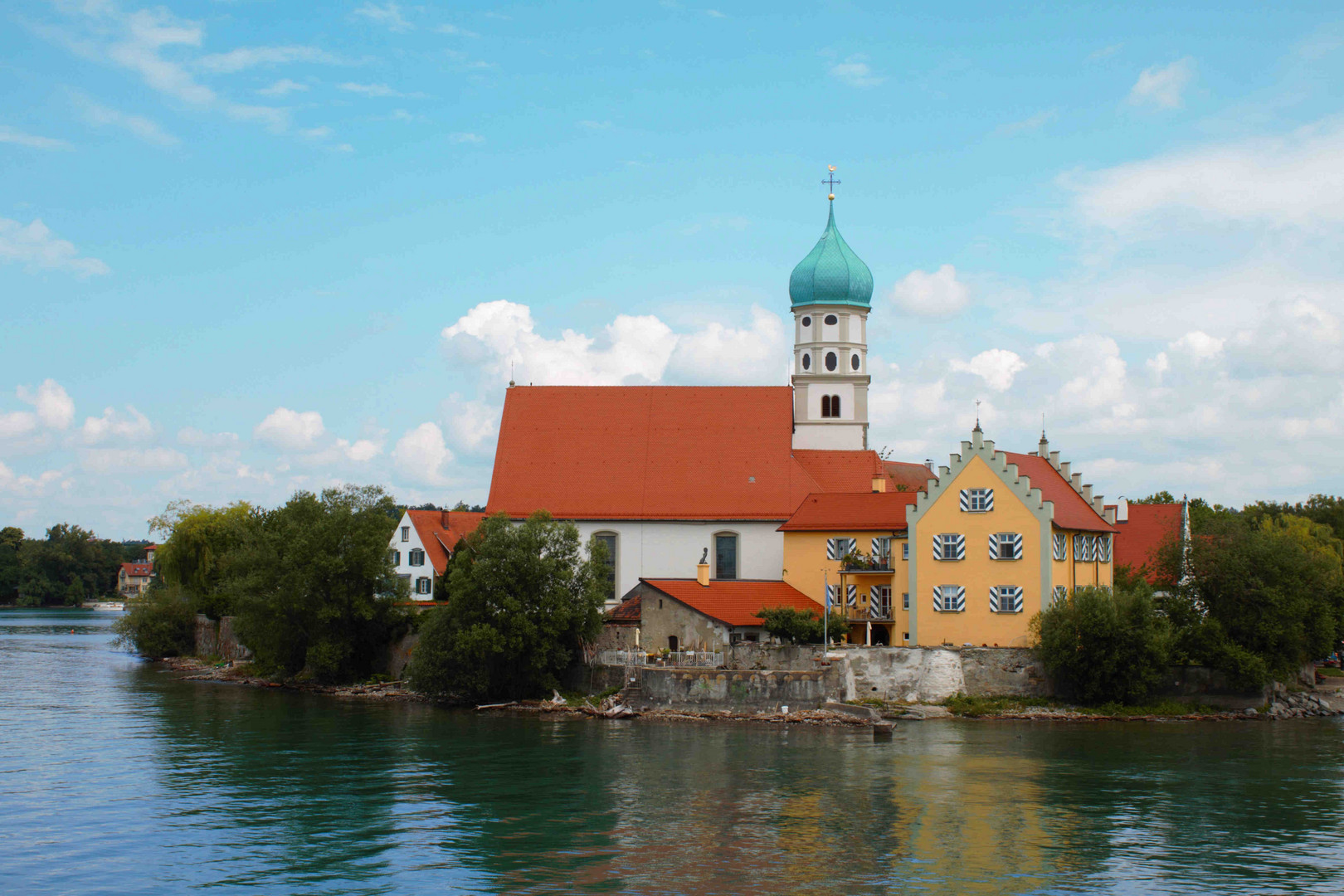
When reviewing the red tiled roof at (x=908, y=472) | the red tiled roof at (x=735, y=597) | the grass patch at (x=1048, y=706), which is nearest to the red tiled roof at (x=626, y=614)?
the red tiled roof at (x=735, y=597)

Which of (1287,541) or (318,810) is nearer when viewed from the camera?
(318,810)

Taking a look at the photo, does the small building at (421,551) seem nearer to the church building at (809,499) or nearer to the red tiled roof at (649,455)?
the red tiled roof at (649,455)

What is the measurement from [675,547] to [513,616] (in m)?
12.0

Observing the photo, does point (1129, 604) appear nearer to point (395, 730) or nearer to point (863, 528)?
point (863, 528)

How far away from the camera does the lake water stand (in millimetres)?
23828

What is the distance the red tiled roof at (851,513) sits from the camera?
51.1 metres

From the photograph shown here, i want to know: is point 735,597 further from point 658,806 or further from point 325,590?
point 658,806

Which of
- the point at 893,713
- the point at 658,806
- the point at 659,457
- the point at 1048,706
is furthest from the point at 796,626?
the point at 658,806

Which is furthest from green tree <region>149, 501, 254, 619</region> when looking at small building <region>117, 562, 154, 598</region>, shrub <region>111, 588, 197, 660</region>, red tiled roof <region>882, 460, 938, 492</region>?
small building <region>117, 562, 154, 598</region>

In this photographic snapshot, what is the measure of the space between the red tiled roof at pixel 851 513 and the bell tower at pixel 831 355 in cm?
1130

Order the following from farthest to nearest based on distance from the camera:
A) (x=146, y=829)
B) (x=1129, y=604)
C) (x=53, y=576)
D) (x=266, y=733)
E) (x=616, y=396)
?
(x=53, y=576)
(x=616, y=396)
(x=1129, y=604)
(x=266, y=733)
(x=146, y=829)

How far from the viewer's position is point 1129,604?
1770 inches

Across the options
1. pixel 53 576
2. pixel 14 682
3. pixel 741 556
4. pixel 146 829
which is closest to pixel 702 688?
pixel 741 556

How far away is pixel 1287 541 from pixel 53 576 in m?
166
